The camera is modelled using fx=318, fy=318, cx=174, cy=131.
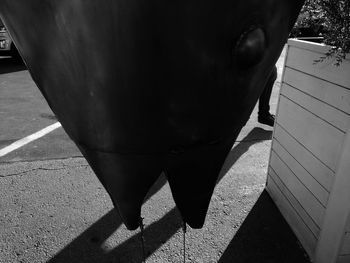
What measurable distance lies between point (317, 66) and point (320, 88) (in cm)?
14

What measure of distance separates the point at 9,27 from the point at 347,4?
1.20 meters

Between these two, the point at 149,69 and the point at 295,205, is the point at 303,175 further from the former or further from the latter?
the point at 149,69

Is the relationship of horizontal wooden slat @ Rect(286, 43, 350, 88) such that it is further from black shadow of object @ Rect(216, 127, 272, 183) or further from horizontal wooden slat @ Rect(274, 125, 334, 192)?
black shadow of object @ Rect(216, 127, 272, 183)

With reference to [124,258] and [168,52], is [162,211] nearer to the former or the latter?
[124,258]

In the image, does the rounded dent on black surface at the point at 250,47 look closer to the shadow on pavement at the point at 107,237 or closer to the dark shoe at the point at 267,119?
the shadow on pavement at the point at 107,237

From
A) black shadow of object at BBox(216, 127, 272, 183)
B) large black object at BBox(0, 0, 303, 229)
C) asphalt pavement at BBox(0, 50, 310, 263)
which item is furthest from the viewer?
black shadow of object at BBox(216, 127, 272, 183)

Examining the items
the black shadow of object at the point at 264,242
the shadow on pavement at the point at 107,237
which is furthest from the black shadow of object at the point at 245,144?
the shadow on pavement at the point at 107,237

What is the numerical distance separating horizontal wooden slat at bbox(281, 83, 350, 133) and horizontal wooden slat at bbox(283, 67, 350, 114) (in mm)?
31

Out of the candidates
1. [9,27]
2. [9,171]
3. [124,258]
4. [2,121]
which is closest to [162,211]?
[124,258]

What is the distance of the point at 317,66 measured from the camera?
6.66ft

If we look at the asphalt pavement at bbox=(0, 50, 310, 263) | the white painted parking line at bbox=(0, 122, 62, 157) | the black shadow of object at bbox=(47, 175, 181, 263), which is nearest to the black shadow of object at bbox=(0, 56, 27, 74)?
the white painted parking line at bbox=(0, 122, 62, 157)

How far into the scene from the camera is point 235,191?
3.02m

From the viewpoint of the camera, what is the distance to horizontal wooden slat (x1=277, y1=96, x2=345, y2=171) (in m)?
1.89

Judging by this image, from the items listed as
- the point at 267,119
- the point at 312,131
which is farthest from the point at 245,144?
the point at 312,131
